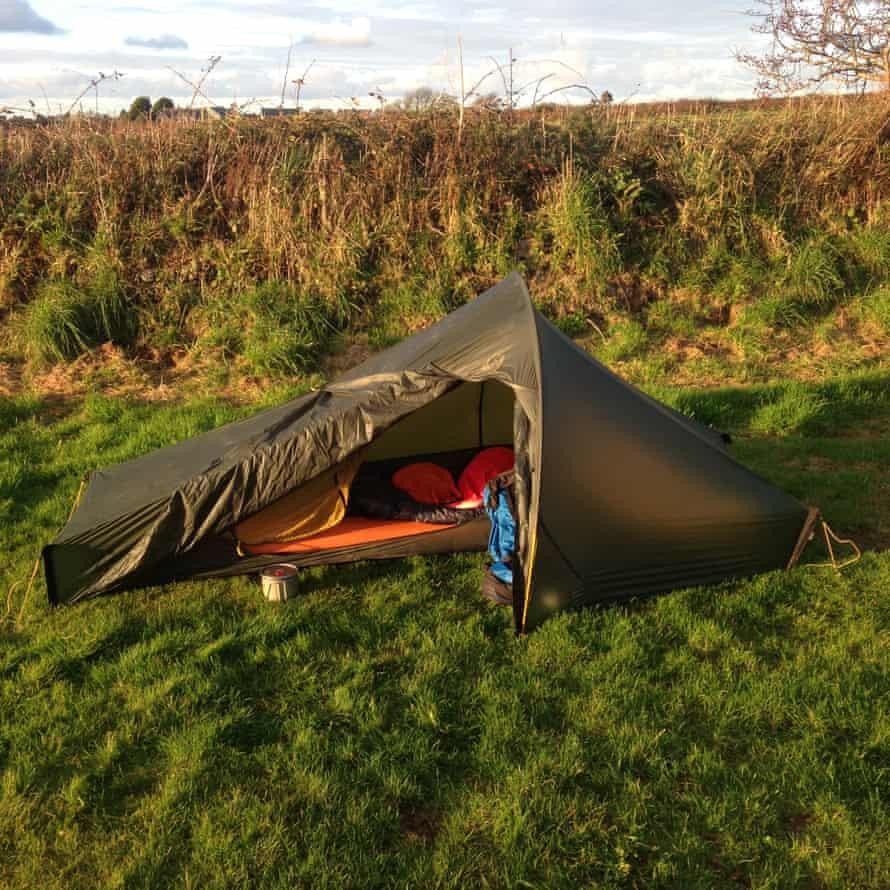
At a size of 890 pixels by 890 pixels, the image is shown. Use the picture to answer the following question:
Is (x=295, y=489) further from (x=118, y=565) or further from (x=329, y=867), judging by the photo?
(x=329, y=867)

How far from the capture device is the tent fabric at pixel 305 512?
445 cm

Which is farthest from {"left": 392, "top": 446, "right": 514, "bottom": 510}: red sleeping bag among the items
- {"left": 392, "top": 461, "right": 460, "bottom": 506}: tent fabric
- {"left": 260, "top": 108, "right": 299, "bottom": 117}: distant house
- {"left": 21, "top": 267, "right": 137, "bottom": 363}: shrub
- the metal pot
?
{"left": 260, "top": 108, "right": 299, "bottom": 117}: distant house

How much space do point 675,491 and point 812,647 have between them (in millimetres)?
898

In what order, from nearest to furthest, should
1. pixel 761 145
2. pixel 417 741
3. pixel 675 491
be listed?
1. pixel 417 741
2. pixel 675 491
3. pixel 761 145

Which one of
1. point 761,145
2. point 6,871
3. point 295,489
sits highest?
point 761,145

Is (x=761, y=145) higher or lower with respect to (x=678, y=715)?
higher

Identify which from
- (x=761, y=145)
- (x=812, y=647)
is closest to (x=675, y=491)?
(x=812, y=647)

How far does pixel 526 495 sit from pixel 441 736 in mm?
1174

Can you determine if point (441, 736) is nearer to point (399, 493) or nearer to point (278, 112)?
point (399, 493)

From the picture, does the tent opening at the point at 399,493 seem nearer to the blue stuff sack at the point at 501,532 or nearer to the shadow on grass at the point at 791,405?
the blue stuff sack at the point at 501,532

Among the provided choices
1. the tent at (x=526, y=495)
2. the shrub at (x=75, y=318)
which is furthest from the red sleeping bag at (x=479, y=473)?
the shrub at (x=75, y=318)

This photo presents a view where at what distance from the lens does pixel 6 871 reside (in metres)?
2.67

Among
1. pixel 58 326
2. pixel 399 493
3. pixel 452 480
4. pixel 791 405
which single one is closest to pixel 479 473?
A: pixel 452 480

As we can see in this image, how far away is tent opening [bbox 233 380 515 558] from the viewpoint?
14.7ft
